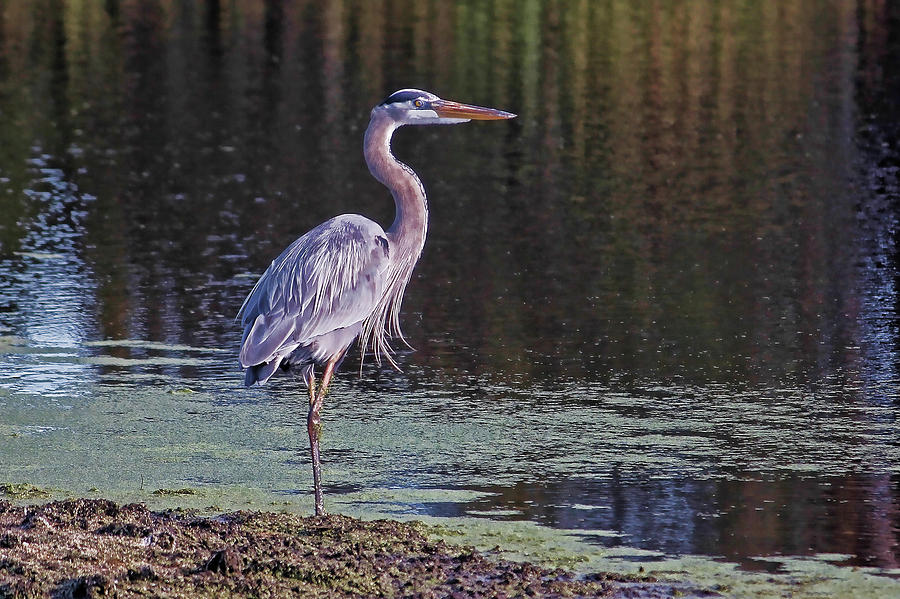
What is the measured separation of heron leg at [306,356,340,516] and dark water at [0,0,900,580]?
25 centimetres

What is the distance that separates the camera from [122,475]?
651 centimetres

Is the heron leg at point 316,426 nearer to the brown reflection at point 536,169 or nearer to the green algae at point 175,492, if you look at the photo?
the green algae at point 175,492

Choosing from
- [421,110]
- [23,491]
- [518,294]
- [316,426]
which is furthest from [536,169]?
[23,491]

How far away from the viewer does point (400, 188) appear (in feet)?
22.5

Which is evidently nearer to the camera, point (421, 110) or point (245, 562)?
point (245, 562)

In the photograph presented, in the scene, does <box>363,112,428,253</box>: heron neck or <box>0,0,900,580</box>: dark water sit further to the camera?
<box>363,112,428,253</box>: heron neck

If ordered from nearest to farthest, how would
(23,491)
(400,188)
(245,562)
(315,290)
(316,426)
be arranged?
1. (245,562)
2. (23,491)
3. (316,426)
4. (315,290)
5. (400,188)

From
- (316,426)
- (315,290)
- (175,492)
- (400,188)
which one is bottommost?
(175,492)

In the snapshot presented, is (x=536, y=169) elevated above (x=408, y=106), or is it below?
below

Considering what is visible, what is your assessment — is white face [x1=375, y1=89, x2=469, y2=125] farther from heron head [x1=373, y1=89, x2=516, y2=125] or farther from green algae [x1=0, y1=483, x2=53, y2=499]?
green algae [x1=0, y1=483, x2=53, y2=499]

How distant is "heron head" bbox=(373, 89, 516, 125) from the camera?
22.7 feet

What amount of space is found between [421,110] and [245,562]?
2.73m

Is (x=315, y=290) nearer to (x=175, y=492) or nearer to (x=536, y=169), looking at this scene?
(x=175, y=492)

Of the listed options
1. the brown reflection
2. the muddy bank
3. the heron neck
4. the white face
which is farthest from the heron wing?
the brown reflection
